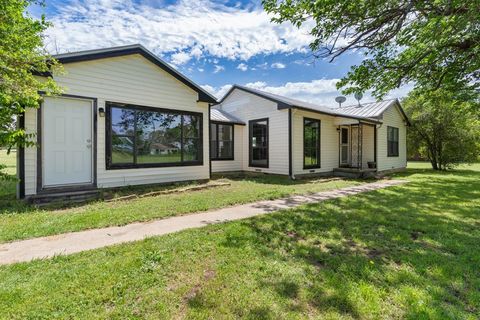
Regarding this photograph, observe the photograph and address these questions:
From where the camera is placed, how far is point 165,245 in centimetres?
350

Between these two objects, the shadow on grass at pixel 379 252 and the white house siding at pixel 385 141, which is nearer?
the shadow on grass at pixel 379 252

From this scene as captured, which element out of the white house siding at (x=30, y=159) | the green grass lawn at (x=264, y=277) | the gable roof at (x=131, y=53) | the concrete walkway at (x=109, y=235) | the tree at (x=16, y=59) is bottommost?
the green grass lawn at (x=264, y=277)

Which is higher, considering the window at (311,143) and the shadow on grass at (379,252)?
the window at (311,143)

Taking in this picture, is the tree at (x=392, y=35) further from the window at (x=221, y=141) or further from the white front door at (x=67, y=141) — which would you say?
the window at (x=221, y=141)

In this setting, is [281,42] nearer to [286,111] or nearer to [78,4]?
[286,111]

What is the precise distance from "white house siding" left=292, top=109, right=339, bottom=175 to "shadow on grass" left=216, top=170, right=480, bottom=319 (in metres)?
5.10

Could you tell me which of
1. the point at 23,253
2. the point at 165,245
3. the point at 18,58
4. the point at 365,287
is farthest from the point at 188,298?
the point at 18,58

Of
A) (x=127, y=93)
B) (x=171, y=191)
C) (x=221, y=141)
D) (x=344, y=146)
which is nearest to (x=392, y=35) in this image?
(x=171, y=191)

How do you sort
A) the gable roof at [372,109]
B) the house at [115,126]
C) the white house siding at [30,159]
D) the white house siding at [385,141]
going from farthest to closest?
→ the white house siding at [385,141] → the gable roof at [372,109] → the house at [115,126] → the white house siding at [30,159]

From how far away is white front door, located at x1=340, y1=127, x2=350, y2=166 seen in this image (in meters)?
13.6

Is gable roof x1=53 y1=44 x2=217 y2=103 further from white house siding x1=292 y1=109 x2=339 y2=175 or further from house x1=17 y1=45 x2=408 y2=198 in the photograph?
white house siding x1=292 y1=109 x2=339 y2=175

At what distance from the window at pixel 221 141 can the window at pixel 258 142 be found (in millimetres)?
1057

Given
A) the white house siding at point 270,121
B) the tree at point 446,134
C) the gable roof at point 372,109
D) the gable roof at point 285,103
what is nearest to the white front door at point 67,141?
the gable roof at point 285,103

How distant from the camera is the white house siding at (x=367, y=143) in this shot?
14.4 meters
